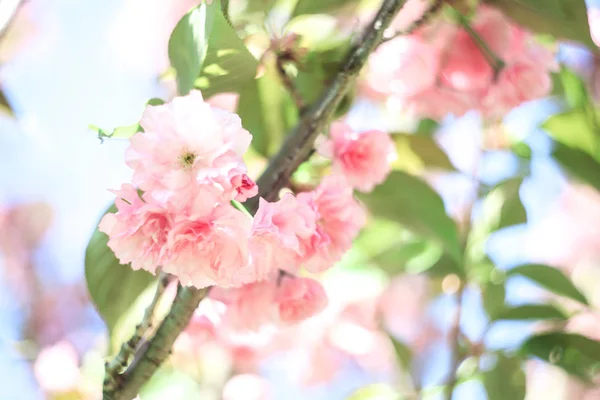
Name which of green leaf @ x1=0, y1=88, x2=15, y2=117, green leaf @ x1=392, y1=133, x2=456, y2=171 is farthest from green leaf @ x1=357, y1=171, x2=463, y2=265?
green leaf @ x1=0, y1=88, x2=15, y2=117

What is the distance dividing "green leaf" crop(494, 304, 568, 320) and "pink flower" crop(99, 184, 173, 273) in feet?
1.23

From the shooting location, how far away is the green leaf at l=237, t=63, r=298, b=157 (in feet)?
1.35

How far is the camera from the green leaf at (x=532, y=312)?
54 centimetres

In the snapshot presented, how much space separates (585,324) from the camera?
0.90m

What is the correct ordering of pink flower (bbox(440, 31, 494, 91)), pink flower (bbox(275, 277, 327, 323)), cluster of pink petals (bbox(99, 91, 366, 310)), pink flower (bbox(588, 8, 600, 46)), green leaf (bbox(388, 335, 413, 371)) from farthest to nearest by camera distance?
pink flower (bbox(588, 8, 600, 46)) → green leaf (bbox(388, 335, 413, 371)) → pink flower (bbox(440, 31, 494, 91)) → pink flower (bbox(275, 277, 327, 323)) → cluster of pink petals (bbox(99, 91, 366, 310))

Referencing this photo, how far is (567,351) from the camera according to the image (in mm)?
531

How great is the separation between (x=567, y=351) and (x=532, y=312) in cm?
4

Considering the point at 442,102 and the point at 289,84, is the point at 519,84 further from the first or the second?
the point at 289,84

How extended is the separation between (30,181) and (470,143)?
548 mm

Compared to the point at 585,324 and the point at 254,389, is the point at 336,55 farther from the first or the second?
the point at 585,324

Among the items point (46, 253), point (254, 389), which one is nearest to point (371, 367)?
point (254, 389)

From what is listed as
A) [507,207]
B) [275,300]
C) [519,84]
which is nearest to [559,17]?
[519,84]

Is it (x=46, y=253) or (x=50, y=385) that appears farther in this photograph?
(x=46, y=253)

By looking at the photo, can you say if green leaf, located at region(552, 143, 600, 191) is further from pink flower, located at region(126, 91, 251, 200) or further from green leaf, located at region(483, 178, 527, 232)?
pink flower, located at region(126, 91, 251, 200)
